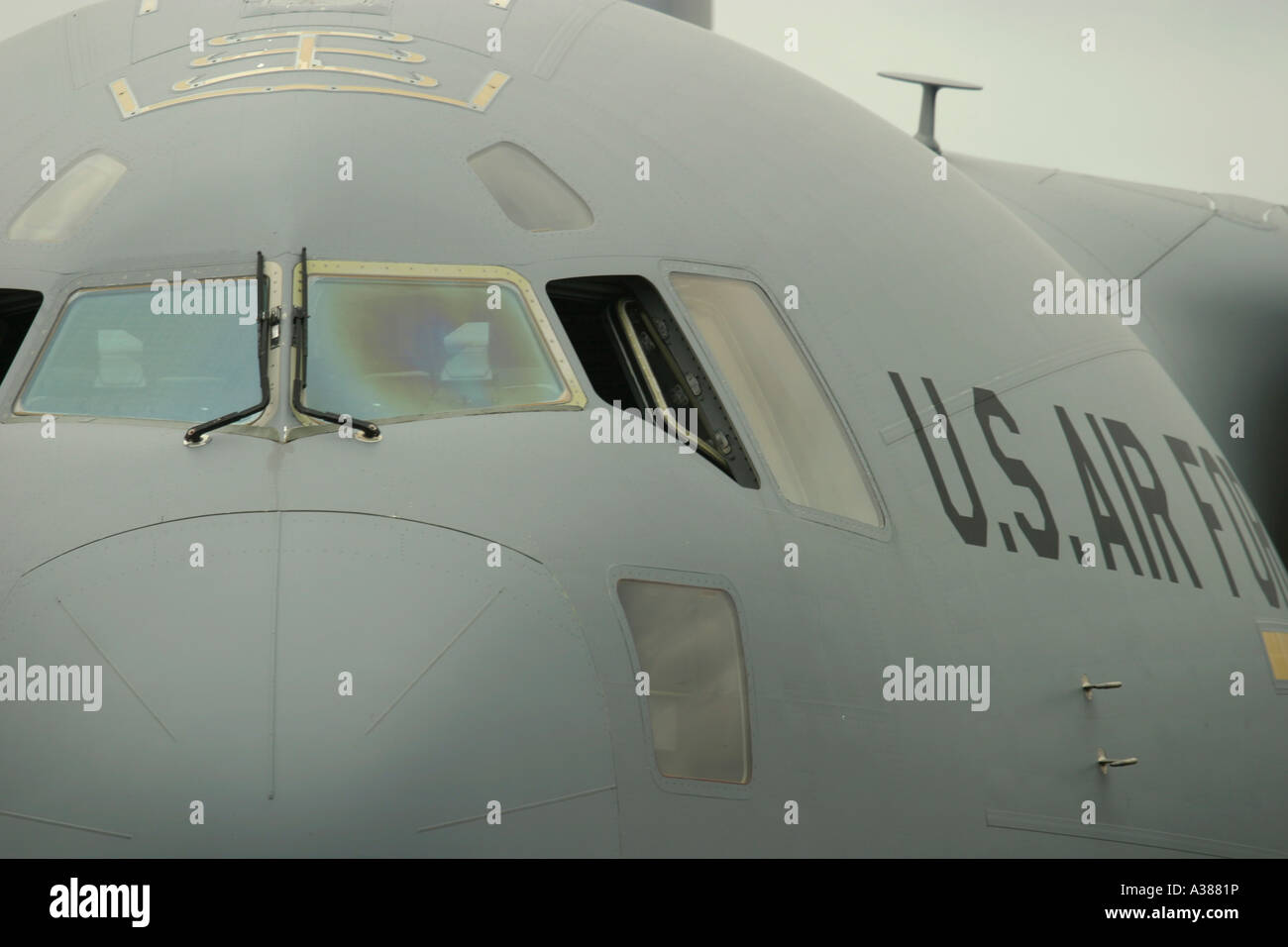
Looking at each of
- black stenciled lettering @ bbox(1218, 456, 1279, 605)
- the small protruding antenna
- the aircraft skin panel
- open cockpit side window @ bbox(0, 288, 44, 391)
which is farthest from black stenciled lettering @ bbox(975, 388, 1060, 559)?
the small protruding antenna

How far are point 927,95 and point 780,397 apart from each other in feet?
22.2

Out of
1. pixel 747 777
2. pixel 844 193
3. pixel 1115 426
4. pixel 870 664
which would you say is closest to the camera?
pixel 747 777

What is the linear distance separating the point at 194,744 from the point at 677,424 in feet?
6.67

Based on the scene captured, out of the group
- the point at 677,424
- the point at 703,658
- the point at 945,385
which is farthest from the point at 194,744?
the point at 945,385

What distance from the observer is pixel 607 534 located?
4.93 m

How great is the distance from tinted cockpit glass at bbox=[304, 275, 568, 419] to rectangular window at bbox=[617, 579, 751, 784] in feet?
2.78

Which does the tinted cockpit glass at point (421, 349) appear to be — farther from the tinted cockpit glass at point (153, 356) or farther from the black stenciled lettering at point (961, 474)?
the black stenciled lettering at point (961, 474)

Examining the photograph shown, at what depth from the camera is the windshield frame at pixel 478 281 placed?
5.21 m

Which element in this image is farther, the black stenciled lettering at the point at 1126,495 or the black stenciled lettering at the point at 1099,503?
the black stenciled lettering at the point at 1126,495

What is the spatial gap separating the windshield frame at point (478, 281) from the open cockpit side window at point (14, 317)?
1.01 metres

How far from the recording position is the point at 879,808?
5.21 metres

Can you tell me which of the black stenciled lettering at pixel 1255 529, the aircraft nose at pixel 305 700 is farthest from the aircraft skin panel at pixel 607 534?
the black stenciled lettering at pixel 1255 529

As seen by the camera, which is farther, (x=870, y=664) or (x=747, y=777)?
(x=870, y=664)
